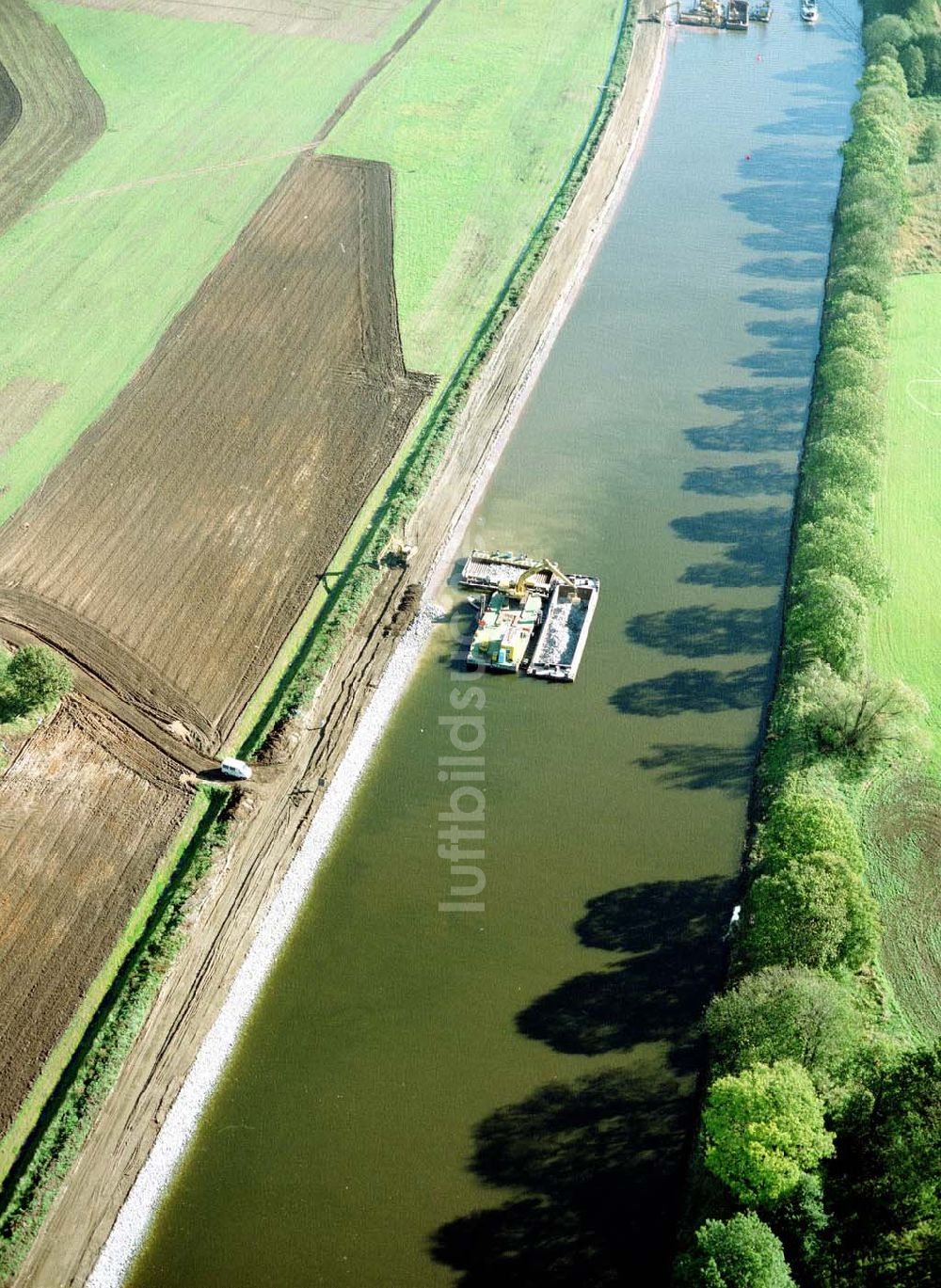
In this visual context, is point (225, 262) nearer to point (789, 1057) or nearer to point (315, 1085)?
point (315, 1085)

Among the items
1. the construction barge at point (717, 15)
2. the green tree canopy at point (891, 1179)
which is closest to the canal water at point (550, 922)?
the green tree canopy at point (891, 1179)

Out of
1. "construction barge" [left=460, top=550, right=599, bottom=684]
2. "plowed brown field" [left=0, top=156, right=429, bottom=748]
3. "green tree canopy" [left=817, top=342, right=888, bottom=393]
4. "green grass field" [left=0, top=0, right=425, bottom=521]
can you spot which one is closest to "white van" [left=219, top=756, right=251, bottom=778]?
"plowed brown field" [left=0, top=156, right=429, bottom=748]

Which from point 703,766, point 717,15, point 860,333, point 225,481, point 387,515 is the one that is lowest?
point 703,766

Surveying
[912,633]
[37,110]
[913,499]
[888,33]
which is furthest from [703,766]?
[888,33]

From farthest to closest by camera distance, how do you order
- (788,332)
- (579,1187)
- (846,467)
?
1. (788,332)
2. (846,467)
3. (579,1187)

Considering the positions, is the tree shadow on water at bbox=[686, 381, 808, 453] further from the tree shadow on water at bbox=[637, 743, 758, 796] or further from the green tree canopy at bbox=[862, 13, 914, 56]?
the green tree canopy at bbox=[862, 13, 914, 56]

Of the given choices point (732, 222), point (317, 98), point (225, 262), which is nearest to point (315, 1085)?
point (225, 262)

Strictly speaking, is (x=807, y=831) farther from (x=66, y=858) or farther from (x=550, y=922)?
(x=66, y=858)

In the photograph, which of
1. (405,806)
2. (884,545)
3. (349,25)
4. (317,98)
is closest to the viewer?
(405,806)
